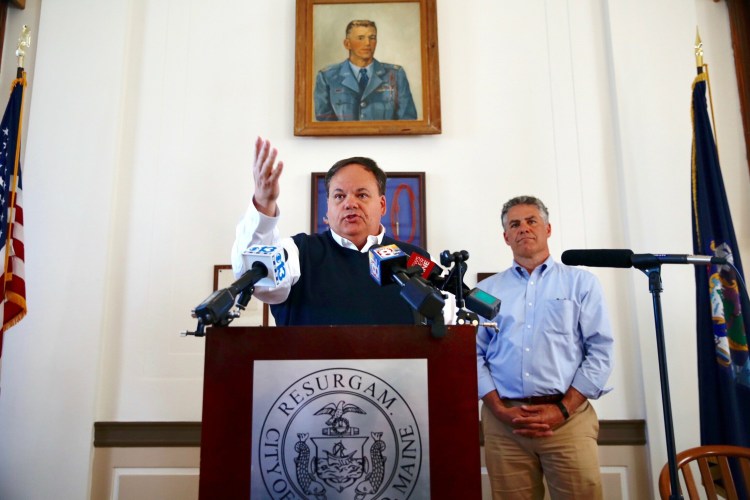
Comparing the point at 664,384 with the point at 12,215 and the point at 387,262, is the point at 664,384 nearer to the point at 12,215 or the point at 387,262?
the point at 387,262

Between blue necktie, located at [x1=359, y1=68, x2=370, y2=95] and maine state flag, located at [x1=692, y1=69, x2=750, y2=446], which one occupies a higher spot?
blue necktie, located at [x1=359, y1=68, x2=370, y2=95]

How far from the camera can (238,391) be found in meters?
0.93

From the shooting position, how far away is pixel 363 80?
292cm

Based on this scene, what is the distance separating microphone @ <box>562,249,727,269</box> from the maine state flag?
0.85 metres

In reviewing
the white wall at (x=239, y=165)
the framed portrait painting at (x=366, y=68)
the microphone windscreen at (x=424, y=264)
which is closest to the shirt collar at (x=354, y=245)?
the microphone windscreen at (x=424, y=264)

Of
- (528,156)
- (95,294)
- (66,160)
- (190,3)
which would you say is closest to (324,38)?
(190,3)

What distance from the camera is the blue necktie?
290 centimetres

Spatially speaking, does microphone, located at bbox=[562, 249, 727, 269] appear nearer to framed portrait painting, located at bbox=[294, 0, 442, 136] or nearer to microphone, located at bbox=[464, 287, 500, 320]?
microphone, located at bbox=[464, 287, 500, 320]

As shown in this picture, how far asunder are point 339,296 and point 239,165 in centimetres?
154

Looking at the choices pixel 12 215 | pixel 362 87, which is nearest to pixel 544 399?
pixel 362 87

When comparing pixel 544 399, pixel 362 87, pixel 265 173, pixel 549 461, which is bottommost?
pixel 549 461

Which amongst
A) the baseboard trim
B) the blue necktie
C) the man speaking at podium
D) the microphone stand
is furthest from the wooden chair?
the blue necktie

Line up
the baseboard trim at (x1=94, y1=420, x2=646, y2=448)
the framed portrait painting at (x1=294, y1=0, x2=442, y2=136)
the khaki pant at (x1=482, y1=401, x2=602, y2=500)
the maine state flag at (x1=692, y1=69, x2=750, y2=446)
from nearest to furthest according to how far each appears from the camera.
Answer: the khaki pant at (x1=482, y1=401, x2=602, y2=500) < the maine state flag at (x1=692, y1=69, x2=750, y2=446) < the baseboard trim at (x1=94, y1=420, x2=646, y2=448) < the framed portrait painting at (x1=294, y1=0, x2=442, y2=136)

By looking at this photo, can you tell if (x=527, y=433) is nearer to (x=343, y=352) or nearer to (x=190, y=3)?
(x=343, y=352)
